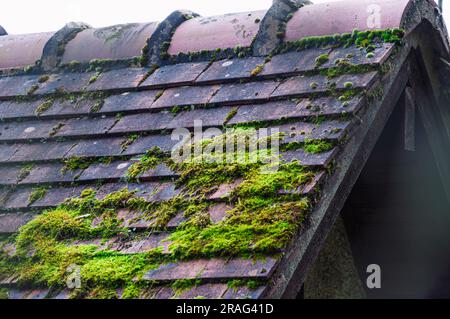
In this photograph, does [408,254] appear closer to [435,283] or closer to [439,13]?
[435,283]

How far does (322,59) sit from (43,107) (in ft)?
5.27

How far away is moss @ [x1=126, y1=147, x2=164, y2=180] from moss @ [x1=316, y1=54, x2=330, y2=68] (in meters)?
0.89

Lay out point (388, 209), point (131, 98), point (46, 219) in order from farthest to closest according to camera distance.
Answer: point (388, 209)
point (131, 98)
point (46, 219)

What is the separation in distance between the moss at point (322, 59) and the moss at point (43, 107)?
154cm

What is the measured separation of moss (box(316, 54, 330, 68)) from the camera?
313cm

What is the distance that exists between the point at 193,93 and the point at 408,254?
8.16 ft

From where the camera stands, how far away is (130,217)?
8.39 feet

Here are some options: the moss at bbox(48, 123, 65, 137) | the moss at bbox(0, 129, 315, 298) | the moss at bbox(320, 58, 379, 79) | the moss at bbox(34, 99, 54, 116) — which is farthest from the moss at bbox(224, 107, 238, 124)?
the moss at bbox(34, 99, 54, 116)

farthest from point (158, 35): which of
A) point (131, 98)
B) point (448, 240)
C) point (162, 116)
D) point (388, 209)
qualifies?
point (448, 240)

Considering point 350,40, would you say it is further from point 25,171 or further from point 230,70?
point 25,171

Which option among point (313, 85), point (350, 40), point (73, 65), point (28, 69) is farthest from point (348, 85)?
point (28, 69)

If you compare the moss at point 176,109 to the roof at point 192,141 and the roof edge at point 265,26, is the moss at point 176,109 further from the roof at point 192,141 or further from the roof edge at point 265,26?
the roof edge at point 265,26

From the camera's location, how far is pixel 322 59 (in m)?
3.16

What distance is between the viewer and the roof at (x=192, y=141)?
2229mm
